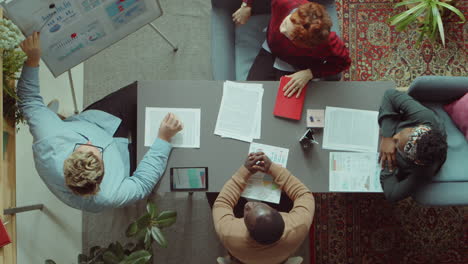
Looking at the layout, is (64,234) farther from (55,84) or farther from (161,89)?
(161,89)

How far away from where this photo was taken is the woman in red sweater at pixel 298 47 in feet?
5.50

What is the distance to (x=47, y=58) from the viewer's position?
1.87 m

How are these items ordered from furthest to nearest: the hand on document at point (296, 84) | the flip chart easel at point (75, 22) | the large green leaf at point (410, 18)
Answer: the large green leaf at point (410, 18), the hand on document at point (296, 84), the flip chart easel at point (75, 22)

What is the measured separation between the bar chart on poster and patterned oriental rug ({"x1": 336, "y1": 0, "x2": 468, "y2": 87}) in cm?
141

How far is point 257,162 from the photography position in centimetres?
176

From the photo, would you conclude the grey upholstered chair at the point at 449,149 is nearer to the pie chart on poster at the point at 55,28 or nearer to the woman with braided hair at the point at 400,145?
the woman with braided hair at the point at 400,145

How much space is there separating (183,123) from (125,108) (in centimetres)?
39

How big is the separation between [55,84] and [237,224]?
1.73 meters

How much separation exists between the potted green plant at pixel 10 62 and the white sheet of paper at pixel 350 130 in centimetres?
141

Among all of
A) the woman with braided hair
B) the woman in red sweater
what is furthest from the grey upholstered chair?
the woman in red sweater

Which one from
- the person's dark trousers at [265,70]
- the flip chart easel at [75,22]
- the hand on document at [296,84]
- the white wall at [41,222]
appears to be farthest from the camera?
the white wall at [41,222]

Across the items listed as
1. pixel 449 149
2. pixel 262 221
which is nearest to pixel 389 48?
pixel 449 149

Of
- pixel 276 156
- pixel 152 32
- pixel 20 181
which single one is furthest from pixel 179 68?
pixel 20 181

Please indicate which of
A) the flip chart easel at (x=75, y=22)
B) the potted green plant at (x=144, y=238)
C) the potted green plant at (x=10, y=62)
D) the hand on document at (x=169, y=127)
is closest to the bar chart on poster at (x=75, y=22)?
the flip chart easel at (x=75, y=22)
